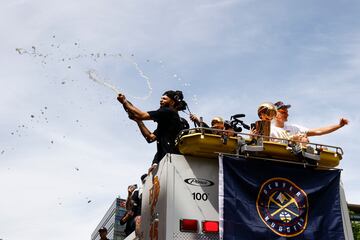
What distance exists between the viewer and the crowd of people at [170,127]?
240 inches

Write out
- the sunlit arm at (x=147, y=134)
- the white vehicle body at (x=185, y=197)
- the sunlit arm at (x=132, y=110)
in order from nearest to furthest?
the white vehicle body at (x=185, y=197)
the sunlit arm at (x=132, y=110)
the sunlit arm at (x=147, y=134)

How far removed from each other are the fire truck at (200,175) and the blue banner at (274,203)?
0.11 metres

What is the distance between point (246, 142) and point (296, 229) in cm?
111

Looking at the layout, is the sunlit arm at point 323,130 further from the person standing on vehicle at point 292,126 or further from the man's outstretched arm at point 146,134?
the man's outstretched arm at point 146,134

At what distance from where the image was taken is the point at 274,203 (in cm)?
515

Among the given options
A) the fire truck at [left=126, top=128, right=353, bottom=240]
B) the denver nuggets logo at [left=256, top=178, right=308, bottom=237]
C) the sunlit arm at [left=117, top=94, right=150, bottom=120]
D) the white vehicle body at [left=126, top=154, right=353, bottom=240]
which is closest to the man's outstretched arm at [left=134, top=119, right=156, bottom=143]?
the sunlit arm at [left=117, top=94, right=150, bottom=120]

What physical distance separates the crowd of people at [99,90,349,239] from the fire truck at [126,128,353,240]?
24cm

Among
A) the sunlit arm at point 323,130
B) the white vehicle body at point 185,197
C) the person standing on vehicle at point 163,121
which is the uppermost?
the sunlit arm at point 323,130

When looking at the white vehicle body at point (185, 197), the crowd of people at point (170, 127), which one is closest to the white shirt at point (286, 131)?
the crowd of people at point (170, 127)

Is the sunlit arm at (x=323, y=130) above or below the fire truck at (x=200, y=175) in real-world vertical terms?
above

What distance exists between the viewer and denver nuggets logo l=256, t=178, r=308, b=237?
199 inches

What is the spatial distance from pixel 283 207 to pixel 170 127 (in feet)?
6.21

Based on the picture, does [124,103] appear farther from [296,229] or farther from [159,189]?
[296,229]

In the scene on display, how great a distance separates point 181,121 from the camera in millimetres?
6344
